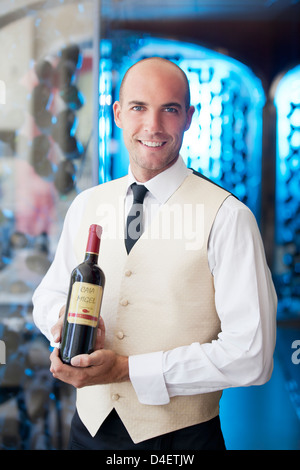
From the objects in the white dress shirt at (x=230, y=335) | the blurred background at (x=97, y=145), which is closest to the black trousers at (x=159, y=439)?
the white dress shirt at (x=230, y=335)

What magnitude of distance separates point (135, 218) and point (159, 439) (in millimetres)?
648

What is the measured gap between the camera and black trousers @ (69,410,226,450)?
4.32ft

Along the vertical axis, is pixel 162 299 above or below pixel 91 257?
below

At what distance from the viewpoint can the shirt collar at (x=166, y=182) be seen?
1356 mm

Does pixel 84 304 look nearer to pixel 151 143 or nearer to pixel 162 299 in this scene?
pixel 162 299

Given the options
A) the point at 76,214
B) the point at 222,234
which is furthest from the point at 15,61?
the point at 222,234

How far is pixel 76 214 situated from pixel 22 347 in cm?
81

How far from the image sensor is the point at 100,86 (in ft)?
6.29

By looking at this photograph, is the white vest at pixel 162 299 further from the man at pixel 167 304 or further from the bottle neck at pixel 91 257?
the bottle neck at pixel 91 257

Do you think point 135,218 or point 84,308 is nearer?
point 84,308

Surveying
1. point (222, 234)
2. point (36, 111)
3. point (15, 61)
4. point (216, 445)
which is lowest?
point (216, 445)

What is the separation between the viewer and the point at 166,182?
1.37m

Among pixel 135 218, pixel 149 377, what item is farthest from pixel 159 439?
pixel 135 218
